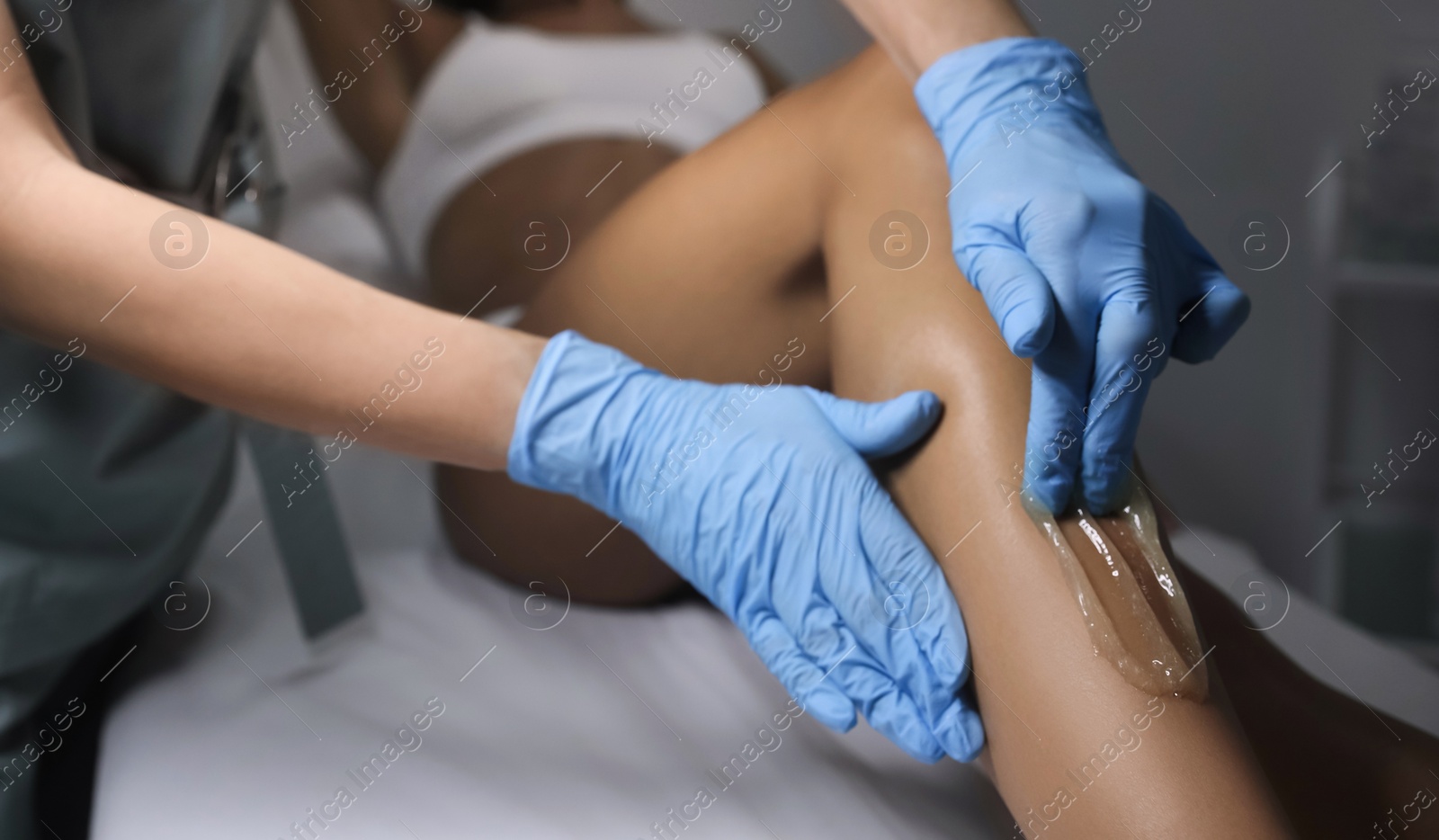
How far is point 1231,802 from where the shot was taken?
17.5 inches

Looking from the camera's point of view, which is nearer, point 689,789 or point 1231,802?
point 1231,802

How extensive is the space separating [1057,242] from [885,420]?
0.51 ft

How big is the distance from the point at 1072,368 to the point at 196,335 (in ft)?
1.68

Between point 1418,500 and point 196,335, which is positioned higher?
point 196,335

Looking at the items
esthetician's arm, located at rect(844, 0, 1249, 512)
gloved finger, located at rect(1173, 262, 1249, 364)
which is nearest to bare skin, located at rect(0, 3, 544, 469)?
esthetician's arm, located at rect(844, 0, 1249, 512)

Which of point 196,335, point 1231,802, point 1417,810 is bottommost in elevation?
point 1417,810

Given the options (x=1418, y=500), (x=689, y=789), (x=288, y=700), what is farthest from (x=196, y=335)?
(x=1418, y=500)

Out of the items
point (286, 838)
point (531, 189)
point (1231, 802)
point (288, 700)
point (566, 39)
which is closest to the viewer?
point (1231, 802)

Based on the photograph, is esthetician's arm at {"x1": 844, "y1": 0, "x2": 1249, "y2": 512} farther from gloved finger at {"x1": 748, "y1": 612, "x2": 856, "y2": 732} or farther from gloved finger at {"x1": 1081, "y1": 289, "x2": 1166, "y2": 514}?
gloved finger at {"x1": 748, "y1": 612, "x2": 856, "y2": 732}

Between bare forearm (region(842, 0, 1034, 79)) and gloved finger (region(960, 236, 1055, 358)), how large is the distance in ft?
0.70

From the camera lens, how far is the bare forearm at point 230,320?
19.3 inches

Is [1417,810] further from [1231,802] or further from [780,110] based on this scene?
[780,110]

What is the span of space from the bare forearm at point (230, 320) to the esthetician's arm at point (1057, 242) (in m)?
0.34
